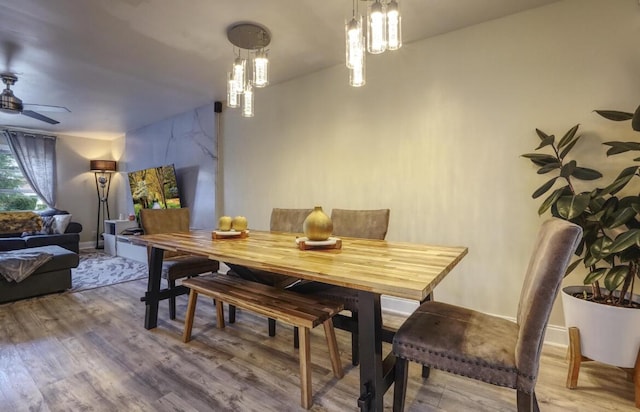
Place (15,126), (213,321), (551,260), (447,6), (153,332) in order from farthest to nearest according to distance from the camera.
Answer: (15,126)
(213,321)
(153,332)
(447,6)
(551,260)

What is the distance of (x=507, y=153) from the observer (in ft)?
7.63

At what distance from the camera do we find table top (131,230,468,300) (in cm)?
104

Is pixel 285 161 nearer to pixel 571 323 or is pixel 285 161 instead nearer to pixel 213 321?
pixel 213 321

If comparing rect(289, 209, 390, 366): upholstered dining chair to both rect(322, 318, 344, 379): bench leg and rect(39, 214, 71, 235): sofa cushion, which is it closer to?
rect(322, 318, 344, 379): bench leg

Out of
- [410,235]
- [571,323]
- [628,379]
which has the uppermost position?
[410,235]

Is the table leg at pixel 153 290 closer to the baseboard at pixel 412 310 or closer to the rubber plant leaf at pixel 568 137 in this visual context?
the baseboard at pixel 412 310

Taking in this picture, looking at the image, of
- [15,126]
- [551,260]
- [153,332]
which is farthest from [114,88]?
[551,260]

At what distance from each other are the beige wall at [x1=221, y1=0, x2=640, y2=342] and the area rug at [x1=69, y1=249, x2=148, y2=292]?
2847mm

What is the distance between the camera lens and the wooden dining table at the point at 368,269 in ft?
3.46

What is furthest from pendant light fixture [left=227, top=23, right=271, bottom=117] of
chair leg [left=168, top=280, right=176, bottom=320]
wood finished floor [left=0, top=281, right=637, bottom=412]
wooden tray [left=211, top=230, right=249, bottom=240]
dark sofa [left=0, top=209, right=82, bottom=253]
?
dark sofa [left=0, top=209, right=82, bottom=253]

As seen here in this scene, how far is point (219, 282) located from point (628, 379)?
2.59 metres

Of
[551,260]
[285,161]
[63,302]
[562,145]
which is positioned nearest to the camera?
[551,260]

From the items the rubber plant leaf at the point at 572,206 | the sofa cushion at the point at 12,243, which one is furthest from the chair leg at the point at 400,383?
the sofa cushion at the point at 12,243

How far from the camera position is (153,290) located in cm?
248
